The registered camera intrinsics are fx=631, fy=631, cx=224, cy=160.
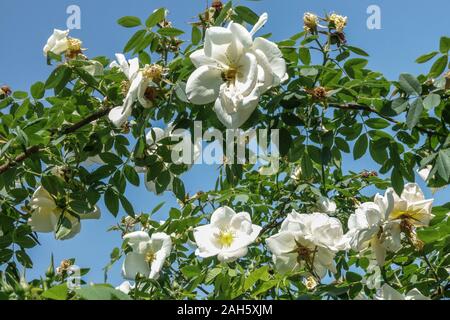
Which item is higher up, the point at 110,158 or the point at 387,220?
the point at 110,158

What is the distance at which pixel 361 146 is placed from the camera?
6.32ft

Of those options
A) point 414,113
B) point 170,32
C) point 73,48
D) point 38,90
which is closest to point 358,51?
point 414,113

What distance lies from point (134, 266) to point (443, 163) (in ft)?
3.02

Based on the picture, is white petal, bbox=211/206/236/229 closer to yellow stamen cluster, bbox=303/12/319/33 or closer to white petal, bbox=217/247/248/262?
white petal, bbox=217/247/248/262

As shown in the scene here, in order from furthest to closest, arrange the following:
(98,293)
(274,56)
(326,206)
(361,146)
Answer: (326,206) → (361,146) → (274,56) → (98,293)

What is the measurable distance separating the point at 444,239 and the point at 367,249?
217 millimetres

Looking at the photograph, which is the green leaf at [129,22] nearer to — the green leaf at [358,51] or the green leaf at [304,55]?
the green leaf at [304,55]

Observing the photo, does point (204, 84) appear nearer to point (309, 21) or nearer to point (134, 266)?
point (309, 21)

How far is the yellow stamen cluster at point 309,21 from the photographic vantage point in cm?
188

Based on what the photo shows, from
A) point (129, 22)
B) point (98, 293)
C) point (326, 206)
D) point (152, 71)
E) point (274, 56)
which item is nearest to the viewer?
point (98, 293)

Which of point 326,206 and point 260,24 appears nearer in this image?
point 260,24

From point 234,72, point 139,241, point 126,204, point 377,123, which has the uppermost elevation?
point 234,72

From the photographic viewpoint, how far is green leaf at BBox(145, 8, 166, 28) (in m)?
1.80
